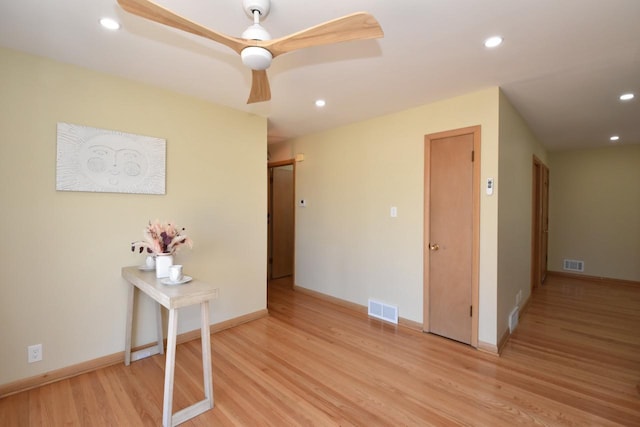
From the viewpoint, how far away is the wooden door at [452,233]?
2.79 metres

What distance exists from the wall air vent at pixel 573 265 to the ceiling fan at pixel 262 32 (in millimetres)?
6320

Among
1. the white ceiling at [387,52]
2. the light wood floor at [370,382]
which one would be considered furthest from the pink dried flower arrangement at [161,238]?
the white ceiling at [387,52]

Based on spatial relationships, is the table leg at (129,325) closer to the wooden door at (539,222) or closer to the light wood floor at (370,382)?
the light wood floor at (370,382)

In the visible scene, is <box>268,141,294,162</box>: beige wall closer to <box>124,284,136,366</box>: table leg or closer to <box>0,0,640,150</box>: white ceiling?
<box>0,0,640,150</box>: white ceiling

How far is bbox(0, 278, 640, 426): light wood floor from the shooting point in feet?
6.13

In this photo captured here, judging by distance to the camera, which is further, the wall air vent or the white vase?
the wall air vent

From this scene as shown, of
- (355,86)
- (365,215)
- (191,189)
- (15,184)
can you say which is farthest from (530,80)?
(15,184)

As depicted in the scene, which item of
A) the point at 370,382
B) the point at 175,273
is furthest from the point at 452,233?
the point at 175,273

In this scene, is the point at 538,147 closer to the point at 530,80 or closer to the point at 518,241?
the point at 518,241

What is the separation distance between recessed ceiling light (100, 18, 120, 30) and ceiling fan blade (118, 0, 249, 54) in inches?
28.3

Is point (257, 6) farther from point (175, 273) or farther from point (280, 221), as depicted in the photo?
point (280, 221)

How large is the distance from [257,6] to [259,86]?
45 cm

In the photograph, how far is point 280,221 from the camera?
5.47 m

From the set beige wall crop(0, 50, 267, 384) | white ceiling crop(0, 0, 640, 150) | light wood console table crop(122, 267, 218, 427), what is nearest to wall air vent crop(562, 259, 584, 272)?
white ceiling crop(0, 0, 640, 150)
